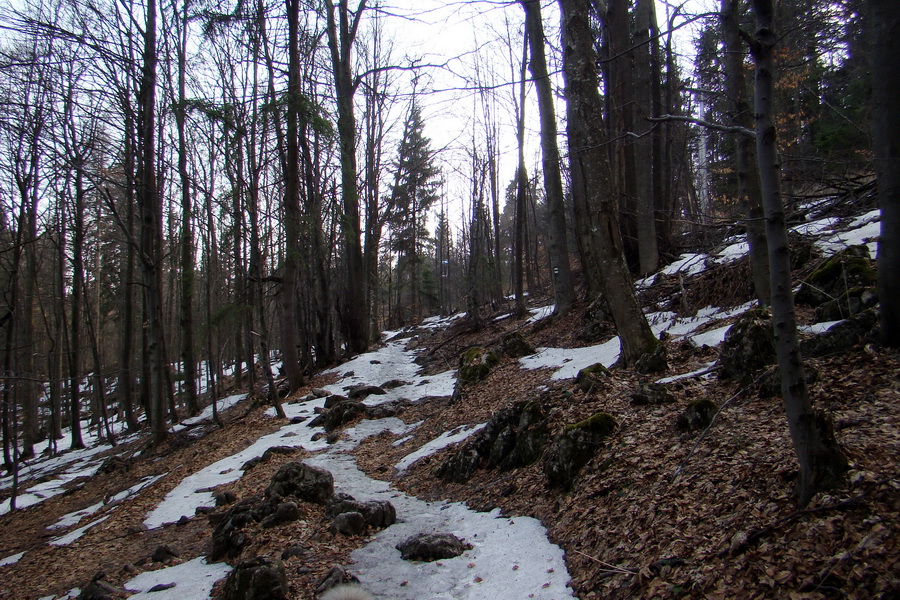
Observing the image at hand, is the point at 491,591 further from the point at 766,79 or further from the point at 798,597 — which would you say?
the point at 766,79

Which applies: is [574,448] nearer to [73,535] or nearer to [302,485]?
[302,485]

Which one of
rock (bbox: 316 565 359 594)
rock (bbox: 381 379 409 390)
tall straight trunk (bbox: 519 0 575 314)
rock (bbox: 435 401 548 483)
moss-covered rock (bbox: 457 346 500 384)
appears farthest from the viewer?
rock (bbox: 381 379 409 390)

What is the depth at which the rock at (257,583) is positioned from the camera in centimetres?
365

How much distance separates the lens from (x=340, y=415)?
32.7 ft

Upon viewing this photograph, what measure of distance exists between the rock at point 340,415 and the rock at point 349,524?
4930 mm

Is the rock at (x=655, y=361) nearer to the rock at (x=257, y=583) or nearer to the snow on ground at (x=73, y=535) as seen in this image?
the rock at (x=257, y=583)

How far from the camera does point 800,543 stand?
2494mm

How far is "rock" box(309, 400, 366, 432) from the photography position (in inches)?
389

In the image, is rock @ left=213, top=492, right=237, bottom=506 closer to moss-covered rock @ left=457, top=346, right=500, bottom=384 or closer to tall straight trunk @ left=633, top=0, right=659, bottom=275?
moss-covered rock @ left=457, top=346, right=500, bottom=384

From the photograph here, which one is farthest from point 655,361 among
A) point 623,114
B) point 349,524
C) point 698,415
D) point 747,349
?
point 623,114

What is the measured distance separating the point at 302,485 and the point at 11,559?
→ 16.6ft

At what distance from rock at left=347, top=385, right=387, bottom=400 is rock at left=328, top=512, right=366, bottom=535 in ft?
21.9

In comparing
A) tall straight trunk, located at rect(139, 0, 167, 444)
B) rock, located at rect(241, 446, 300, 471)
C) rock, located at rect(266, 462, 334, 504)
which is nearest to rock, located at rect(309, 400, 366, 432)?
rock, located at rect(241, 446, 300, 471)

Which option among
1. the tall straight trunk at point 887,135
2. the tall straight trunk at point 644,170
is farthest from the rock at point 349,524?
the tall straight trunk at point 644,170
